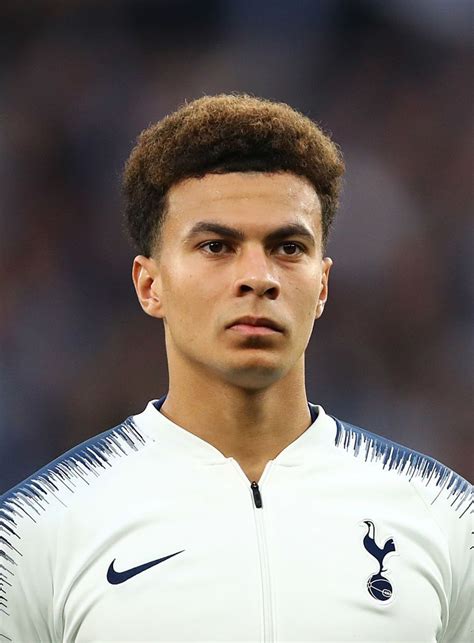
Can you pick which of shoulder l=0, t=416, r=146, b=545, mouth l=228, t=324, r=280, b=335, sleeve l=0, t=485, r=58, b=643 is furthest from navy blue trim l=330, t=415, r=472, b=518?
sleeve l=0, t=485, r=58, b=643

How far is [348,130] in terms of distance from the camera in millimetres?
7570

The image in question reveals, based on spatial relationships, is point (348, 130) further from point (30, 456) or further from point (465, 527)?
point (465, 527)

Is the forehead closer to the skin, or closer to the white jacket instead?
the skin

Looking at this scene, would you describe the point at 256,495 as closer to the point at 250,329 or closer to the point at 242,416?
the point at 242,416

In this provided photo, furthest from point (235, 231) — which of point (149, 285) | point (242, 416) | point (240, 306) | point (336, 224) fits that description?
point (336, 224)

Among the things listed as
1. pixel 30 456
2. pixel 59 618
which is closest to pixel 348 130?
pixel 30 456

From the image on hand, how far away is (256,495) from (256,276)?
61 centimetres

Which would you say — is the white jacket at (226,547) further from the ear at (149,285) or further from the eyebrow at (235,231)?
the eyebrow at (235,231)

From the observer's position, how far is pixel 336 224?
7332 mm

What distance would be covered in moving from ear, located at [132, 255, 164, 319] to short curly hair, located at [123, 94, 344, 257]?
0.04 metres

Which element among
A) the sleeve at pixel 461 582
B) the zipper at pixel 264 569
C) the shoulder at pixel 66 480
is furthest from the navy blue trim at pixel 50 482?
the sleeve at pixel 461 582

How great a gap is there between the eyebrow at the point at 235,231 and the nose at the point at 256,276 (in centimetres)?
6

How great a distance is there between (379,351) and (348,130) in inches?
62.8

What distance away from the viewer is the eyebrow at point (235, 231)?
3.07m
